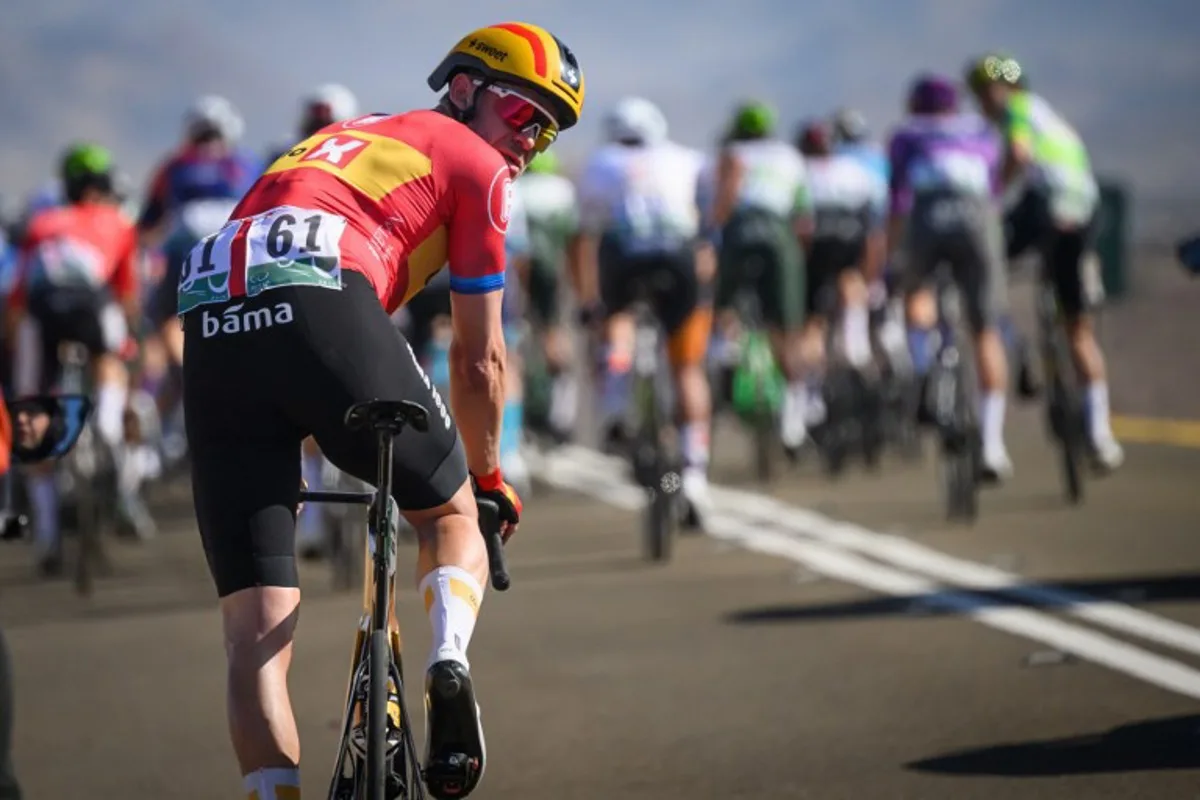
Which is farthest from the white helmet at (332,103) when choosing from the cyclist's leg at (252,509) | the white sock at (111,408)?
the cyclist's leg at (252,509)

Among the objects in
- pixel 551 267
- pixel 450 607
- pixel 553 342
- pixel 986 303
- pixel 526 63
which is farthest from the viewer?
pixel 551 267

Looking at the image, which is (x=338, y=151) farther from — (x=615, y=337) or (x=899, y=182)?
(x=899, y=182)

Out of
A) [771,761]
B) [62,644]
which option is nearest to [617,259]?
[62,644]

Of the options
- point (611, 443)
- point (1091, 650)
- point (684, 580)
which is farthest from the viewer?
point (611, 443)

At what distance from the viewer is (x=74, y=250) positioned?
14.2 m

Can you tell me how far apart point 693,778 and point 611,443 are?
6.01 metres

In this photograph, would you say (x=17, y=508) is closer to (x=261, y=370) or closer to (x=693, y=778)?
(x=693, y=778)

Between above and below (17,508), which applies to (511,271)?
above

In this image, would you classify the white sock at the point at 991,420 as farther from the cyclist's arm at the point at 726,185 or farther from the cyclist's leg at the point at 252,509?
the cyclist's leg at the point at 252,509

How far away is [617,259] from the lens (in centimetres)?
1400

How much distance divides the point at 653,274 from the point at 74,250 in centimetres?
291

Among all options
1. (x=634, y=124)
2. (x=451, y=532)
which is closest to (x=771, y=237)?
(x=634, y=124)

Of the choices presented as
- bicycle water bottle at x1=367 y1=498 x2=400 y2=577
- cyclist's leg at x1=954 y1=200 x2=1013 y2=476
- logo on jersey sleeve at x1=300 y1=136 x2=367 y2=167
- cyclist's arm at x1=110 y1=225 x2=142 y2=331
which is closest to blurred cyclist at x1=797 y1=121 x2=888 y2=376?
cyclist's leg at x1=954 y1=200 x2=1013 y2=476

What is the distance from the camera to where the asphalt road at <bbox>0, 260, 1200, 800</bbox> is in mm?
7914
